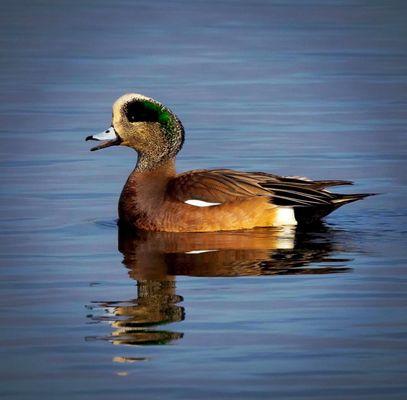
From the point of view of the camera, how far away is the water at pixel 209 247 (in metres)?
7.11

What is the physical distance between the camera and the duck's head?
11484 mm

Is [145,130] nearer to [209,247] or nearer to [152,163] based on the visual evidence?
[152,163]

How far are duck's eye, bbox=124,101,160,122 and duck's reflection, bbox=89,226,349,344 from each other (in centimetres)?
100

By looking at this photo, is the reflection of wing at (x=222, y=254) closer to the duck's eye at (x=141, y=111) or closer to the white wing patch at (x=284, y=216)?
the white wing patch at (x=284, y=216)

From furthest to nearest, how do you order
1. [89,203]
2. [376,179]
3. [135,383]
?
[376,179] → [89,203] → [135,383]

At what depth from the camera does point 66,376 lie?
698 centimetres

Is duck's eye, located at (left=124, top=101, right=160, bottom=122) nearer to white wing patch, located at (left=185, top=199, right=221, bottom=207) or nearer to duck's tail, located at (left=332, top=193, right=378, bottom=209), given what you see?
white wing patch, located at (left=185, top=199, right=221, bottom=207)

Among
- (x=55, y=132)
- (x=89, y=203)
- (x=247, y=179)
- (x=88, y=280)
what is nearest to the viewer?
(x=88, y=280)

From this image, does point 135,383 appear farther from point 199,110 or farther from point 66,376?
point 199,110

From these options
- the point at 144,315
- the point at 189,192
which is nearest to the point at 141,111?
the point at 189,192

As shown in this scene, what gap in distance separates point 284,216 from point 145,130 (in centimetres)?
137

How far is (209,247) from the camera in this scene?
33.2 feet

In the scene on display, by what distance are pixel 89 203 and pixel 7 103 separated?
19.9 feet

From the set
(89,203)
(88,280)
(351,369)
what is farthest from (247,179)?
(351,369)
